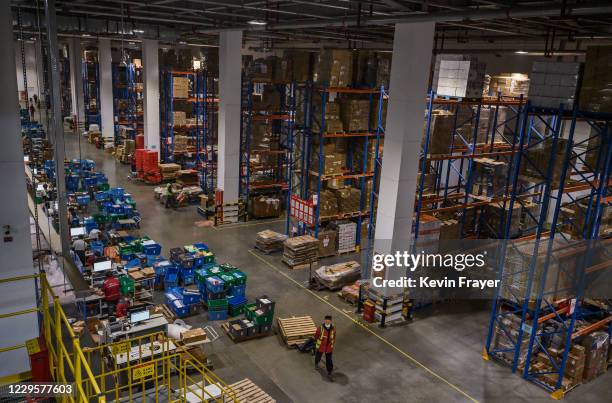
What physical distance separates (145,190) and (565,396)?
19.7m

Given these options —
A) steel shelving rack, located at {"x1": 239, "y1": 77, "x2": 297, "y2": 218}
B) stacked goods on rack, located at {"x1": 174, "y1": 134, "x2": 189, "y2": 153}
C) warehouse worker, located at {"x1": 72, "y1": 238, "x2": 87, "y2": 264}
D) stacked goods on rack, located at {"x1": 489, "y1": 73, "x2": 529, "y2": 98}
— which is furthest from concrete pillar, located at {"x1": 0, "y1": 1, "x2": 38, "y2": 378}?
stacked goods on rack, located at {"x1": 174, "y1": 134, "x2": 189, "y2": 153}

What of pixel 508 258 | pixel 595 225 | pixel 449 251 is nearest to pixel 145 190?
pixel 449 251

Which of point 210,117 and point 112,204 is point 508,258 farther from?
point 210,117

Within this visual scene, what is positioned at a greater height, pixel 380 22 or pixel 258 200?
pixel 380 22

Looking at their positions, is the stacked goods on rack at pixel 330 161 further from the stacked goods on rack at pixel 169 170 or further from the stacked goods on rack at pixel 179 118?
the stacked goods on rack at pixel 179 118

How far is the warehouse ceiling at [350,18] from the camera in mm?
10040

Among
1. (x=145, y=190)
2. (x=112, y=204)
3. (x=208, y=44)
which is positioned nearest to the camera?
(x=112, y=204)

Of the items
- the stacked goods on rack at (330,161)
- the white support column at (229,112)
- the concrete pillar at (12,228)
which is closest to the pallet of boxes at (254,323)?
the concrete pillar at (12,228)

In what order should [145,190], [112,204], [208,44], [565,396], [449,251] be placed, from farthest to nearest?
[208,44] → [145,190] → [112,204] → [449,251] → [565,396]

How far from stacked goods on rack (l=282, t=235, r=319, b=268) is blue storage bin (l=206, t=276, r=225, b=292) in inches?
149

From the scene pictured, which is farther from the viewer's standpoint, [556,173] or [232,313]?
[232,313]

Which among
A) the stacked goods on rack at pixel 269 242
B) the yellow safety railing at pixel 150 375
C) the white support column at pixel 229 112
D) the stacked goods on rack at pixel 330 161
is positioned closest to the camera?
the yellow safety railing at pixel 150 375

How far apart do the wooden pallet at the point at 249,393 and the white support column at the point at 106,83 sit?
27.2 meters

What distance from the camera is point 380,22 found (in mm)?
11891
